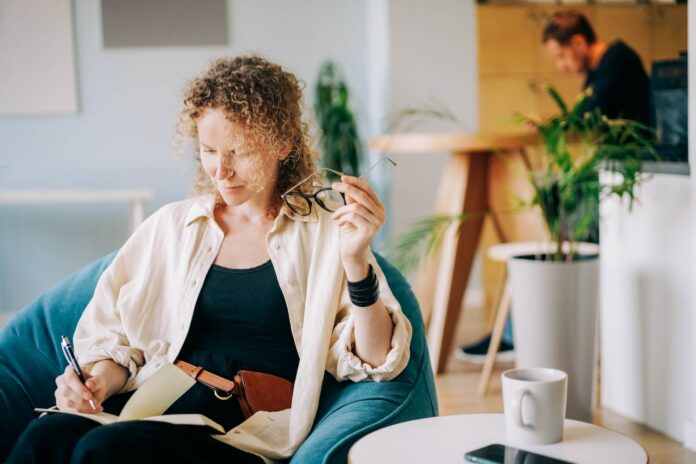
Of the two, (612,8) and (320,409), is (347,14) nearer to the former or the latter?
(612,8)

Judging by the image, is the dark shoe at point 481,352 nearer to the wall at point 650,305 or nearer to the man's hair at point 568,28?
the wall at point 650,305

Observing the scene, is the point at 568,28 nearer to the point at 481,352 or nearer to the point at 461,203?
the point at 461,203

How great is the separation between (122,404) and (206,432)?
28cm

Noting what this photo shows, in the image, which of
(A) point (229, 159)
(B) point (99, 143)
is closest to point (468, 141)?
(A) point (229, 159)

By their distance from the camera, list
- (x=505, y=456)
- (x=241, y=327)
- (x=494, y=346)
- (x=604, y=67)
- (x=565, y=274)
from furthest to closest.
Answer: (x=604, y=67) → (x=494, y=346) → (x=565, y=274) → (x=241, y=327) → (x=505, y=456)

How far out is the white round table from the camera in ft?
4.34

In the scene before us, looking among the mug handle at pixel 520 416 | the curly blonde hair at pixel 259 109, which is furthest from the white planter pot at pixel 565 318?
the mug handle at pixel 520 416

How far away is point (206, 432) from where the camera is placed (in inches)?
64.2

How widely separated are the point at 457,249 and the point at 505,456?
101 inches

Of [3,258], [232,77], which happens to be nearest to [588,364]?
[232,77]

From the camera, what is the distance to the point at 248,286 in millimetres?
1882

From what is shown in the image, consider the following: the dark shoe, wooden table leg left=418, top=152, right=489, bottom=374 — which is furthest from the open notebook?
the dark shoe

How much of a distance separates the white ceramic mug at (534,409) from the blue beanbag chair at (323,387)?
35cm

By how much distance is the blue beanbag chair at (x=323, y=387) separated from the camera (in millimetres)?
1642
